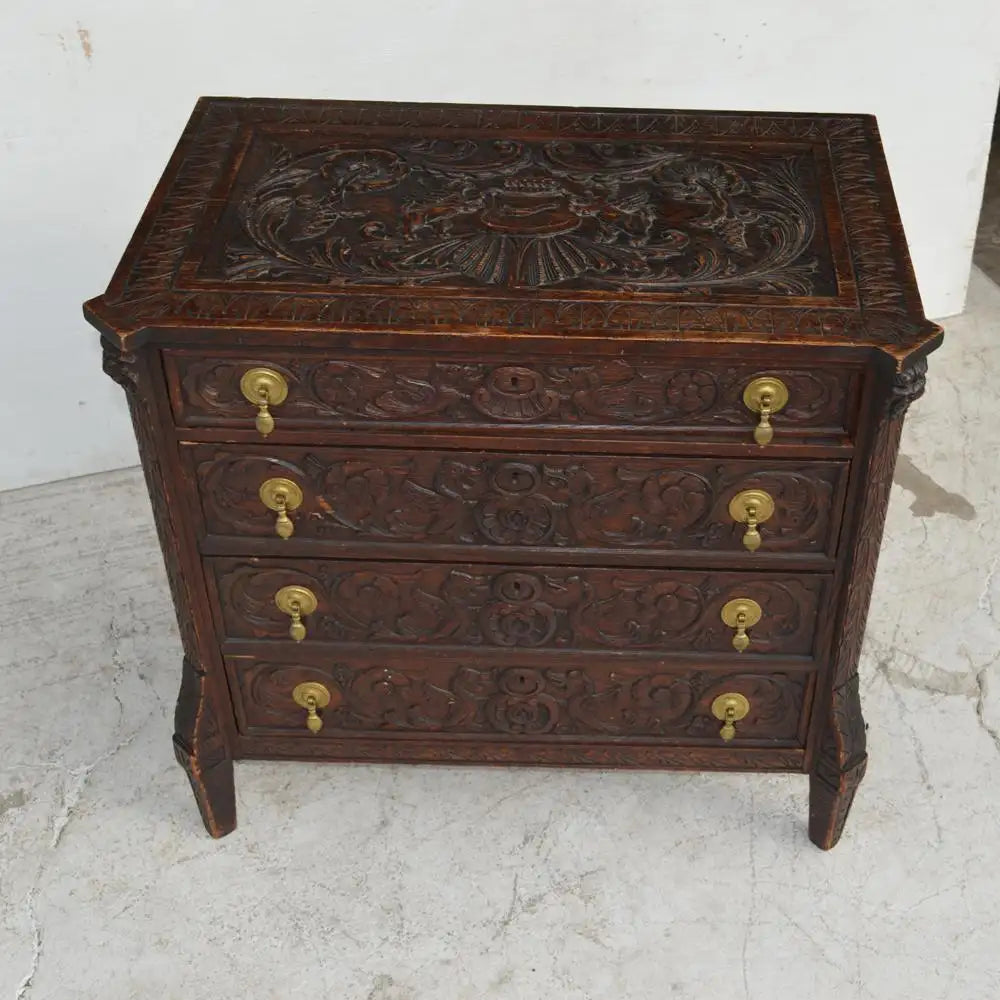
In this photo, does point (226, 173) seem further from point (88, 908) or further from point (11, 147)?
point (88, 908)

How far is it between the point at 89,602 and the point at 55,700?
0.85 feet

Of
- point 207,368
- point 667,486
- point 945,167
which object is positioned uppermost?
point 207,368

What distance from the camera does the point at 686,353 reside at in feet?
5.82

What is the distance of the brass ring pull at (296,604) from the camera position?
2.05 meters

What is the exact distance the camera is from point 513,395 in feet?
6.04

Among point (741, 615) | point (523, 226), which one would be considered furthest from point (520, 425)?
point (741, 615)

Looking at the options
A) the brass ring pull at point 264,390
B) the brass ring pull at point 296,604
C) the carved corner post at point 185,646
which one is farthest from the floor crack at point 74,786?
the brass ring pull at point 264,390

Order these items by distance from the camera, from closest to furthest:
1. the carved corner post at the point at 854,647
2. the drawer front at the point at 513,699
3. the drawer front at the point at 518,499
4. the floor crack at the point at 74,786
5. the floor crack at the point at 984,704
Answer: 1. the carved corner post at the point at 854,647
2. the drawer front at the point at 518,499
3. the drawer front at the point at 513,699
4. the floor crack at the point at 74,786
5. the floor crack at the point at 984,704

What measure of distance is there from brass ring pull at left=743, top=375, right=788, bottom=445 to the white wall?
134 centimetres

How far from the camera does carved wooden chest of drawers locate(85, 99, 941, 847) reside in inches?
71.2

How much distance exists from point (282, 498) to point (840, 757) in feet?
3.08

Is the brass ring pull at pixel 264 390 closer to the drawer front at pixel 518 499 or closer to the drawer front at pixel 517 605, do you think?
the drawer front at pixel 518 499

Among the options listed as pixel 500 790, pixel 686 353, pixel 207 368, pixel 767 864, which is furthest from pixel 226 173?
pixel 767 864

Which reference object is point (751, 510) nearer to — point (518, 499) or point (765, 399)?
point (765, 399)
